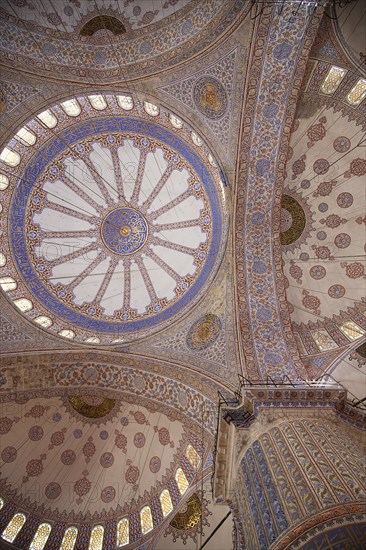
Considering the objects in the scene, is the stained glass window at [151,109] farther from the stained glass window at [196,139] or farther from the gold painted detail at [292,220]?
the gold painted detail at [292,220]

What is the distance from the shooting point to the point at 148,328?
9086mm

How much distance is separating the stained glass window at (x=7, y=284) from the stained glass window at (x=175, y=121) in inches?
207

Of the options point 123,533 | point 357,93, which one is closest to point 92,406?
point 123,533

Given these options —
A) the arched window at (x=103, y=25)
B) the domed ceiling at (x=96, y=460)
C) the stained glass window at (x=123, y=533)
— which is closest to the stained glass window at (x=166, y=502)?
the domed ceiling at (x=96, y=460)

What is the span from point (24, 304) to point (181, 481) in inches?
225

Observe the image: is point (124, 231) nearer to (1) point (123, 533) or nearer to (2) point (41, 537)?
(1) point (123, 533)

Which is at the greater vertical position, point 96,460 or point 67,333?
point 67,333

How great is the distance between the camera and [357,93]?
6.74 meters

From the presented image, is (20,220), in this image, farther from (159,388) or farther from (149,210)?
(159,388)

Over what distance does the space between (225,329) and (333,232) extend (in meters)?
3.31

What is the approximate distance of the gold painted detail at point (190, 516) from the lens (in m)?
7.95

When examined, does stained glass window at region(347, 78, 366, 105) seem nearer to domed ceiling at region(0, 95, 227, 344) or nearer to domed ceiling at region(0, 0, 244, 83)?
domed ceiling at region(0, 0, 244, 83)

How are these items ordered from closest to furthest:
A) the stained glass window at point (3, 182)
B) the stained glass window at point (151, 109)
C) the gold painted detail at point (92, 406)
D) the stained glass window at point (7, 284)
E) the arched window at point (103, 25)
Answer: the arched window at point (103, 25) → the stained glass window at point (151, 109) → the stained glass window at point (3, 182) → the stained glass window at point (7, 284) → the gold painted detail at point (92, 406)

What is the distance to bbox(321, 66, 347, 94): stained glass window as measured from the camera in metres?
6.54
